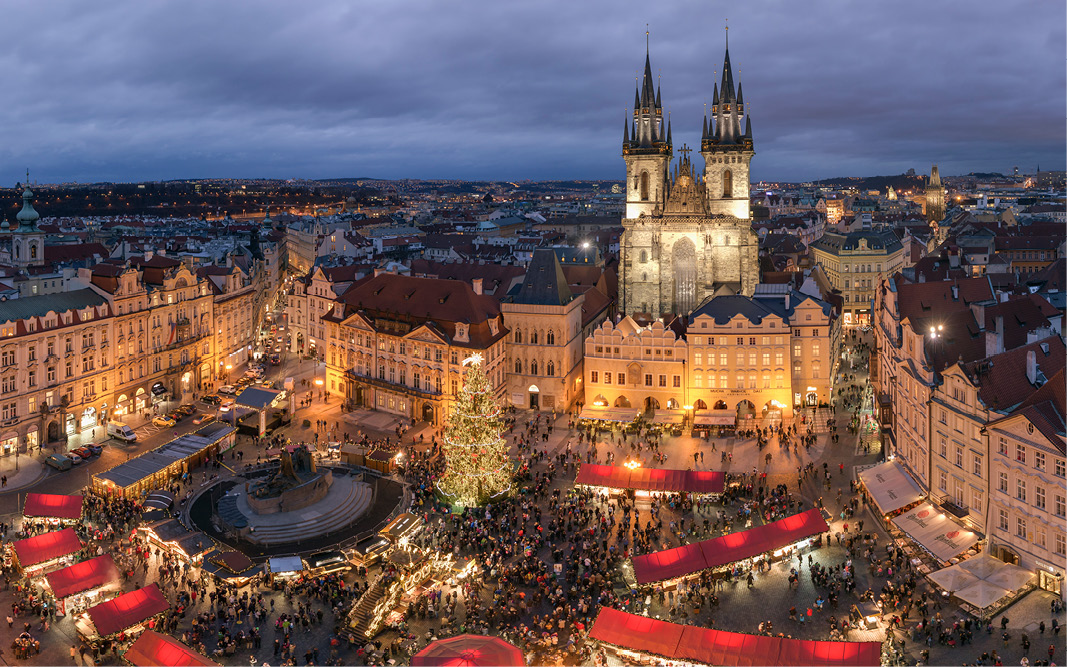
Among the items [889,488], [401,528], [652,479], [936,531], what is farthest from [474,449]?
[936,531]

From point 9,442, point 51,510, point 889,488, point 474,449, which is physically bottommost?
point 889,488

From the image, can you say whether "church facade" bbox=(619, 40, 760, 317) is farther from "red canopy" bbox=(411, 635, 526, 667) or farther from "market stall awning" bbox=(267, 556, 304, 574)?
"red canopy" bbox=(411, 635, 526, 667)

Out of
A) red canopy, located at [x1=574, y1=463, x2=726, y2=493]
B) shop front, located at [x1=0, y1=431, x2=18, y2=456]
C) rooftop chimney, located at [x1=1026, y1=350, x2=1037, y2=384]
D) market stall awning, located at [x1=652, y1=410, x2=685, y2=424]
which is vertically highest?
rooftop chimney, located at [x1=1026, y1=350, x2=1037, y2=384]

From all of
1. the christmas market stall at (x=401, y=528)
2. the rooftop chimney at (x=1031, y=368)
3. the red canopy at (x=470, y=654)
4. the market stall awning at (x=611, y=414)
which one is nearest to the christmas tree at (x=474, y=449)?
the christmas market stall at (x=401, y=528)

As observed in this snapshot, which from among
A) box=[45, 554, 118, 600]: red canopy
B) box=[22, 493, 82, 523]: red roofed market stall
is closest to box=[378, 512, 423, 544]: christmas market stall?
box=[45, 554, 118, 600]: red canopy

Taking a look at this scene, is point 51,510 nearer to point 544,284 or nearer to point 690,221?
point 544,284
